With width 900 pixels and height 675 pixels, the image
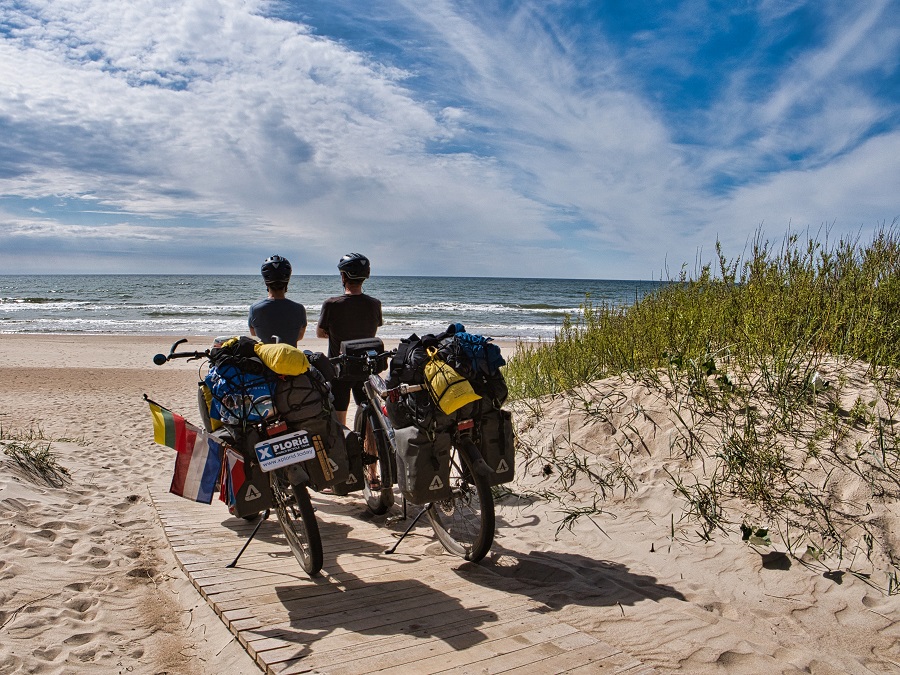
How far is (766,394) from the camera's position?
5121 millimetres

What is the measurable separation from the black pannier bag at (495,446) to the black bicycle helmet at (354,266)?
6.45 ft

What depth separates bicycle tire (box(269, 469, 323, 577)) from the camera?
3.65 meters

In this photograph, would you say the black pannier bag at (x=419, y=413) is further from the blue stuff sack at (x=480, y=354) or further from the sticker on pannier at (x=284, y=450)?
the sticker on pannier at (x=284, y=450)

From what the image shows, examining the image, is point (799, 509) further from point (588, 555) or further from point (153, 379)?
point (153, 379)

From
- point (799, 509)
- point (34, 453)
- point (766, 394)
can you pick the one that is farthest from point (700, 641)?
point (34, 453)

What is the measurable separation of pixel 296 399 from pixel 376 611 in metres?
1.33

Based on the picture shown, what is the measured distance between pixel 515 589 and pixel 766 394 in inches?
110

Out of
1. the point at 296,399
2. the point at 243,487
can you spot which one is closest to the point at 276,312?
the point at 296,399

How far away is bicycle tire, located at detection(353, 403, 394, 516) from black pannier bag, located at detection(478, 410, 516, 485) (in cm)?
107

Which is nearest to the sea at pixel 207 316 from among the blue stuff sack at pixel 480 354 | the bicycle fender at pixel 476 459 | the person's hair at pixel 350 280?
the person's hair at pixel 350 280

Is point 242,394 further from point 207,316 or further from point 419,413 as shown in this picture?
point 207,316

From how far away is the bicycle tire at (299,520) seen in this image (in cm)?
365

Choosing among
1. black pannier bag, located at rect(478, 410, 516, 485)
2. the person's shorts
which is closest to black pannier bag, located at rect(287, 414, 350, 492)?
black pannier bag, located at rect(478, 410, 516, 485)

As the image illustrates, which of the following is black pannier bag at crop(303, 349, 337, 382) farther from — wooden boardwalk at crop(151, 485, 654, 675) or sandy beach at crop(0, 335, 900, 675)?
sandy beach at crop(0, 335, 900, 675)
